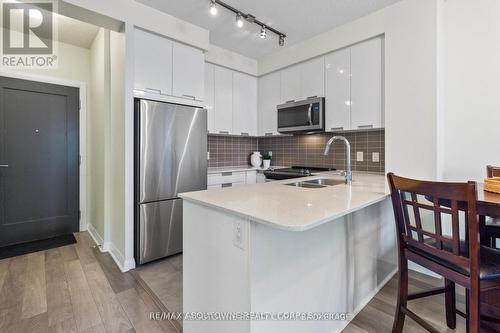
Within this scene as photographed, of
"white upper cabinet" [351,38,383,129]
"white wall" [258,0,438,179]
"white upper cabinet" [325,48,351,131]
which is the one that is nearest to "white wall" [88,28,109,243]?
"white upper cabinet" [325,48,351,131]

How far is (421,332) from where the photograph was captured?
5.12 ft

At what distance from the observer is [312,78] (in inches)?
127

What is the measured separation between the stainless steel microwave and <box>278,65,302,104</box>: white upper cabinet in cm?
13

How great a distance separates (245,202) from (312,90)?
8.12 feet

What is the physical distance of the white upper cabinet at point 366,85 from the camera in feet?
8.58

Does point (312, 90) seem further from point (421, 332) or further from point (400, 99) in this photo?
point (421, 332)

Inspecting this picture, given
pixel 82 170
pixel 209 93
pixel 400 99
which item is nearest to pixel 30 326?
pixel 82 170

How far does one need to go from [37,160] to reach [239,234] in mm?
3442

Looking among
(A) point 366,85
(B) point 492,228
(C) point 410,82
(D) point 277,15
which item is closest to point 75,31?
(D) point 277,15

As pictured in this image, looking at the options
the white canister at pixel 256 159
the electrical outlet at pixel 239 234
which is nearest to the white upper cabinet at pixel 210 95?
the white canister at pixel 256 159

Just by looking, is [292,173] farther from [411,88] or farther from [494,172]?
[494,172]

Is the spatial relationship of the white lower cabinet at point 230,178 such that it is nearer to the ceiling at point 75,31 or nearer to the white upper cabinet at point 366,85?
the white upper cabinet at point 366,85

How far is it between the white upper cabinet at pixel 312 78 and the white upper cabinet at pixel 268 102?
45 centimetres

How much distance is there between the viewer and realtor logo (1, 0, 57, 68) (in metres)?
2.54
